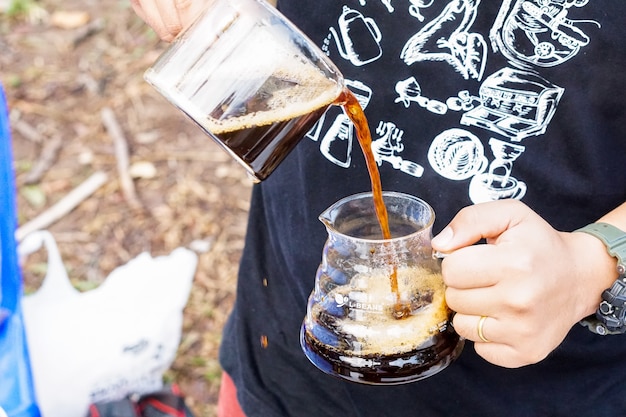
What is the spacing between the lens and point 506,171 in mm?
1180

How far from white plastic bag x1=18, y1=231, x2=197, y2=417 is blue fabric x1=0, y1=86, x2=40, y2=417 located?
0.37 m

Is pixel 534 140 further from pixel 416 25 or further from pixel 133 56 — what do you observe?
pixel 133 56

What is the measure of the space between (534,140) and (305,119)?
362mm

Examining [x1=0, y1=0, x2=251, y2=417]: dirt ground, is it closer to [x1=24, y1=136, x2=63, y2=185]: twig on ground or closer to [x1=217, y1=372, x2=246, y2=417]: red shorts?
[x1=24, y1=136, x2=63, y2=185]: twig on ground

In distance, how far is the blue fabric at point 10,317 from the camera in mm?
1362

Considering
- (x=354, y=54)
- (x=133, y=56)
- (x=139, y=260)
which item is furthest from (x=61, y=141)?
(x=354, y=54)

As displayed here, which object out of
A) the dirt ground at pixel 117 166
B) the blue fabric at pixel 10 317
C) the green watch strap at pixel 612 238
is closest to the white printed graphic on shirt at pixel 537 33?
the green watch strap at pixel 612 238

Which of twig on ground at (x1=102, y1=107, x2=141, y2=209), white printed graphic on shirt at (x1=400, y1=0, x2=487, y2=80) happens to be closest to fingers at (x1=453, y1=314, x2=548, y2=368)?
white printed graphic on shirt at (x1=400, y1=0, x2=487, y2=80)

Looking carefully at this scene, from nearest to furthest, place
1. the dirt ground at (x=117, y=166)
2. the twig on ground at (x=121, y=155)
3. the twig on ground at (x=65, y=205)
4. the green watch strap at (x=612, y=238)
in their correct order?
the green watch strap at (x=612, y=238) < the dirt ground at (x=117, y=166) < the twig on ground at (x=65, y=205) < the twig on ground at (x=121, y=155)

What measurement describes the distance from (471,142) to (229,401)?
0.71 meters

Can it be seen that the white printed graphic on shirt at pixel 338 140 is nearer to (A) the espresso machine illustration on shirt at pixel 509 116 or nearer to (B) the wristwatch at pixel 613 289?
(A) the espresso machine illustration on shirt at pixel 509 116

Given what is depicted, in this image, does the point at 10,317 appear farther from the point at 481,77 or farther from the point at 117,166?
the point at 117,166

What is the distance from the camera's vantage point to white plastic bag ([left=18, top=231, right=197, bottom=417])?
6.23ft

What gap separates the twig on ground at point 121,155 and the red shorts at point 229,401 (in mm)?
1660
